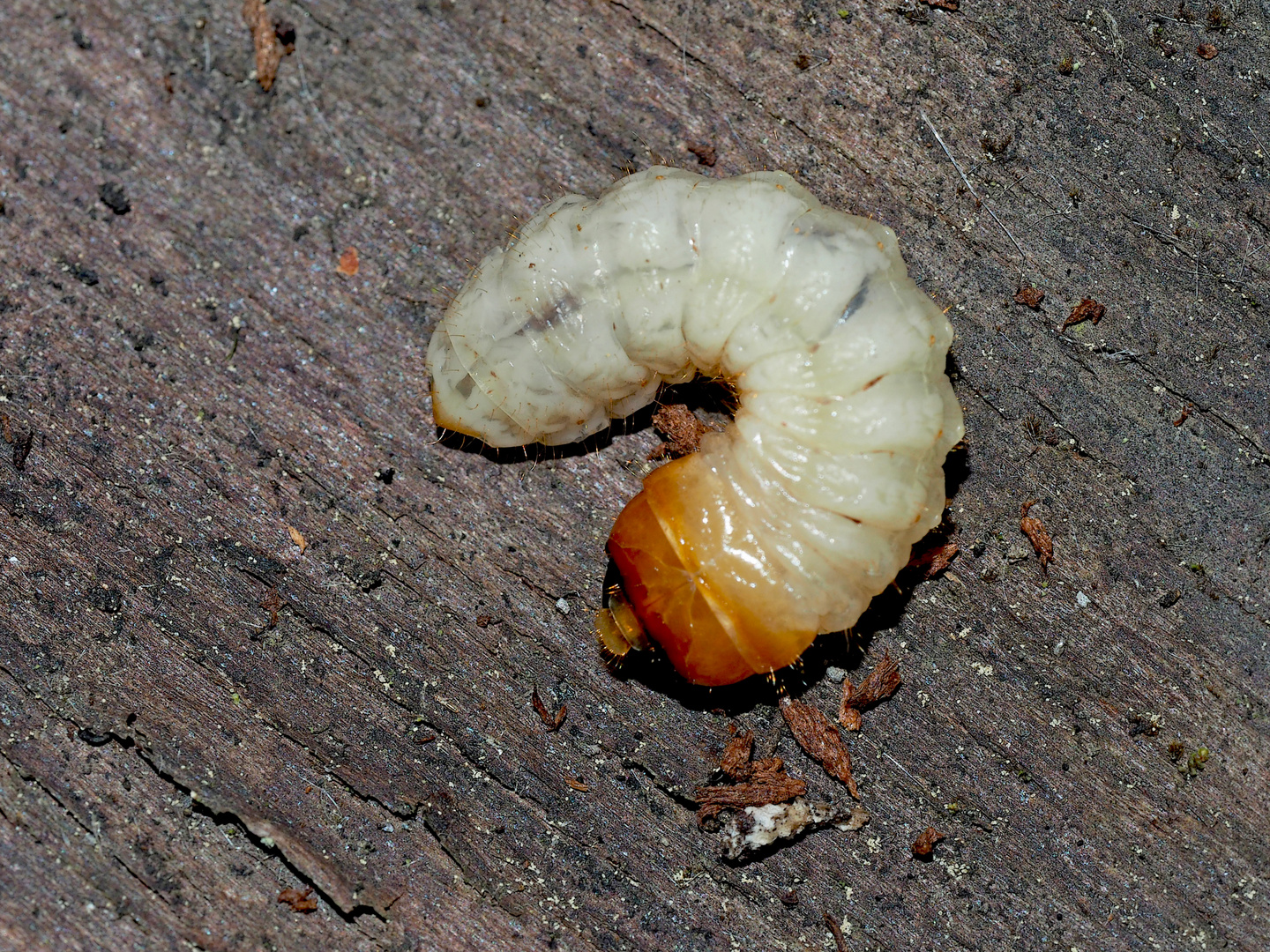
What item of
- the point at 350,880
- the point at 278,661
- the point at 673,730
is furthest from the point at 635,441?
the point at 350,880

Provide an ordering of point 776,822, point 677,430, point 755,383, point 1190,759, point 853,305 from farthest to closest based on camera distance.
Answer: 1. point 677,430
2. point 1190,759
3. point 776,822
4. point 755,383
5. point 853,305

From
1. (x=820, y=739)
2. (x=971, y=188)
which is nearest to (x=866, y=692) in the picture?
(x=820, y=739)

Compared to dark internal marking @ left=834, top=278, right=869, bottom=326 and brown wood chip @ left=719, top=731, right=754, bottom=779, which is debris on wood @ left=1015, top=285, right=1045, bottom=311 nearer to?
dark internal marking @ left=834, top=278, right=869, bottom=326

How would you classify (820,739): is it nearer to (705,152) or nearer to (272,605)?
(272,605)

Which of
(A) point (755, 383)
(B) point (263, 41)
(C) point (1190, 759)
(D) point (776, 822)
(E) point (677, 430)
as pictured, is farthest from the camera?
(B) point (263, 41)

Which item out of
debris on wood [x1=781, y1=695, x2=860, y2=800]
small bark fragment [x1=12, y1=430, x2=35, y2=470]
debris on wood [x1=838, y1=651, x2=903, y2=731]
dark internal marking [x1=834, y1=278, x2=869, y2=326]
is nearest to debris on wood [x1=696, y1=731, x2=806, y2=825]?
debris on wood [x1=781, y1=695, x2=860, y2=800]

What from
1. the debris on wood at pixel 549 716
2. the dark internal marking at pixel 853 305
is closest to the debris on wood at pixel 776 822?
the debris on wood at pixel 549 716

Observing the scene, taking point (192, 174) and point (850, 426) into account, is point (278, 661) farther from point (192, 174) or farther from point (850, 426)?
point (850, 426)
